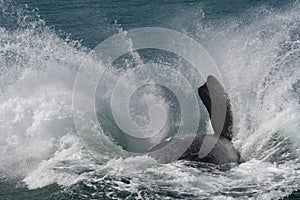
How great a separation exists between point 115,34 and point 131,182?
26.7 meters

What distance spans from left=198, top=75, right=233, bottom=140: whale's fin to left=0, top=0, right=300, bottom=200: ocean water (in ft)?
3.75

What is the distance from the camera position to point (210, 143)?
19781 mm

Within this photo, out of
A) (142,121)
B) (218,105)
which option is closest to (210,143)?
(218,105)

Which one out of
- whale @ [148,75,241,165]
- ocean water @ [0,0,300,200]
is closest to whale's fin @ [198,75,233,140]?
whale @ [148,75,241,165]

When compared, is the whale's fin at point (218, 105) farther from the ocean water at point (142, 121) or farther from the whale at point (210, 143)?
the ocean water at point (142, 121)

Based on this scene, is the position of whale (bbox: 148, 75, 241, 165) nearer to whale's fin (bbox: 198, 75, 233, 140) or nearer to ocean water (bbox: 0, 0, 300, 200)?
whale's fin (bbox: 198, 75, 233, 140)

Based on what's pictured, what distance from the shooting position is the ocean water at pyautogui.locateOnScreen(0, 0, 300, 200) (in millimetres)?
17656

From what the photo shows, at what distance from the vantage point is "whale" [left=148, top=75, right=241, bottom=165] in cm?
1872

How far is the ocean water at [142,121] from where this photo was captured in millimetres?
17656

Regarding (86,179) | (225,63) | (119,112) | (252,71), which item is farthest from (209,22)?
(86,179)

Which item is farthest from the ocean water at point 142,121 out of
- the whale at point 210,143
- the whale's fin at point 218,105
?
the whale's fin at point 218,105

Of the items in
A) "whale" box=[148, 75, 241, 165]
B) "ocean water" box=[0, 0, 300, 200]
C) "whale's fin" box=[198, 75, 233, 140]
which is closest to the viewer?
"ocean water" box=[0, 0, 300, 200]

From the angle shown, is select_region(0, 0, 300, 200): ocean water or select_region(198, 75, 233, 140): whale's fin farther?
select_region(198, 75, 233, 140): whale's fin

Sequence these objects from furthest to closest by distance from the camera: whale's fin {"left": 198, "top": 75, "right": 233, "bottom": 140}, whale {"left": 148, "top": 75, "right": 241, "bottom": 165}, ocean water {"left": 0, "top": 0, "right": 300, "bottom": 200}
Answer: whale's fin {"left": 198, "top": 75, "right": 233, "bottom": 140} → whale {"left": 148, "top": 75, "right": 241, "bottom": 165} → ocean water {"left": 0, "top": 0, "right": 300, "bottom": 200}
